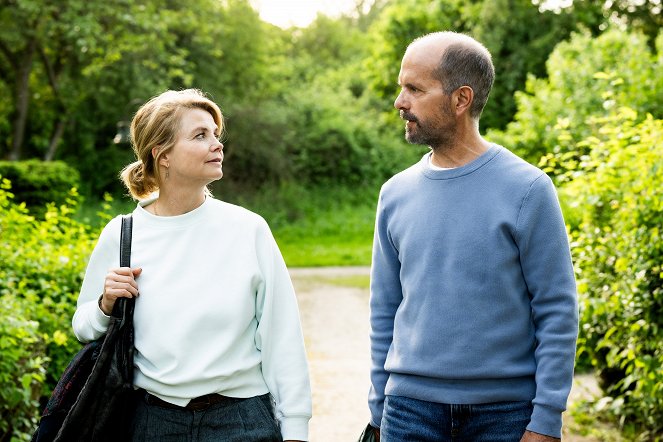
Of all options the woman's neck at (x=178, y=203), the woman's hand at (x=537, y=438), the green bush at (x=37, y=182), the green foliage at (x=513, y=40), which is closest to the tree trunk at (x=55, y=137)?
the green bush at (x=37, y=182)

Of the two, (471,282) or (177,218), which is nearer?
(471,282)

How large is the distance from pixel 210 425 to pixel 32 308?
8.55 feet

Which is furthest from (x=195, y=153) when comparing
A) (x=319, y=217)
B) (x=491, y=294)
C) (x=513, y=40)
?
(x=513, y=40)

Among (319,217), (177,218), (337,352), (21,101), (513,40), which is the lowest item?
(319,217)

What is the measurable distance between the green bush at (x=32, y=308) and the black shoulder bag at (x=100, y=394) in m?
1.52

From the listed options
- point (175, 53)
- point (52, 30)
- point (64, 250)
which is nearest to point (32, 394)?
point (64, 250)

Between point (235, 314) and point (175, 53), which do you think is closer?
point (235, 314)

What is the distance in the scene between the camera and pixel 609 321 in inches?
222

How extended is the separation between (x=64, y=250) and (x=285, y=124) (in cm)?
1830

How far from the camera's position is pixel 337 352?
9.52 meters

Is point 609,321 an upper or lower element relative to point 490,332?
lower

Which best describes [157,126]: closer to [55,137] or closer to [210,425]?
[210,425]

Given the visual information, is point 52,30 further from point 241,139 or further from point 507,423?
point 507,423

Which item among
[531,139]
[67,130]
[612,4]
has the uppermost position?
[612,4]
